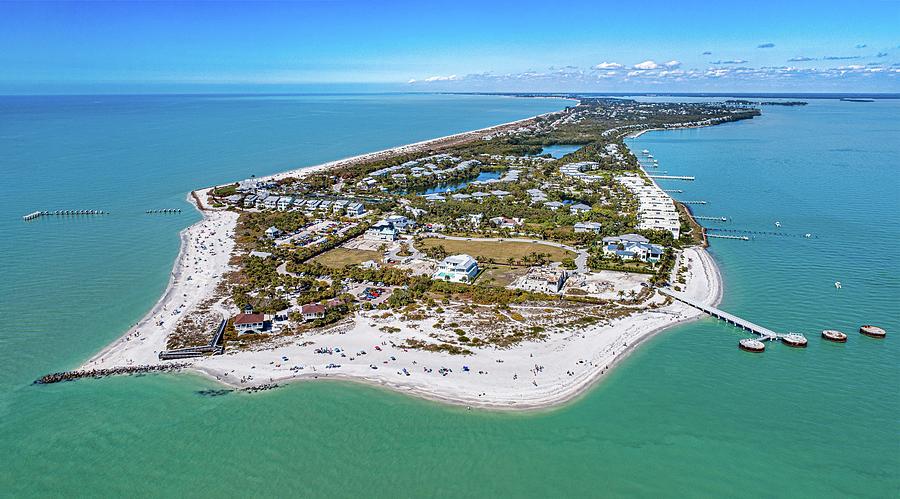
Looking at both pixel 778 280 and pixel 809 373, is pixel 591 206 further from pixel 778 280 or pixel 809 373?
pixel 809 373

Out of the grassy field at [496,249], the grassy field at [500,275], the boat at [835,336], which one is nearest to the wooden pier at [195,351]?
the grassy field at [500,275]

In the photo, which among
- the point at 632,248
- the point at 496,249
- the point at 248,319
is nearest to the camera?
the point at 248,319

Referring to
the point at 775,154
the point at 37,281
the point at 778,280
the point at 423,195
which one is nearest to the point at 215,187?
the point at 423,195

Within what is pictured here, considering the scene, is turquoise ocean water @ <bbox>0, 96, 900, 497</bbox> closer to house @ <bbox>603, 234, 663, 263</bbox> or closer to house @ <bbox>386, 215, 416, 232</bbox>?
house @ <bbox>603, 234, 663, 263</bbox>

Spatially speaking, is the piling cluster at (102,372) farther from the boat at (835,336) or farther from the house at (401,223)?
the boat at (835,336)

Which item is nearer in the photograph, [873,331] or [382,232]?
[873,331]

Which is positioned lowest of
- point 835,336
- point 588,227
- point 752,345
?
point 752,345

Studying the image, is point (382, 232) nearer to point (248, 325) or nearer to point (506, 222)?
point (506, 222)

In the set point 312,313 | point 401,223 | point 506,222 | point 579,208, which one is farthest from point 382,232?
point 579,208
